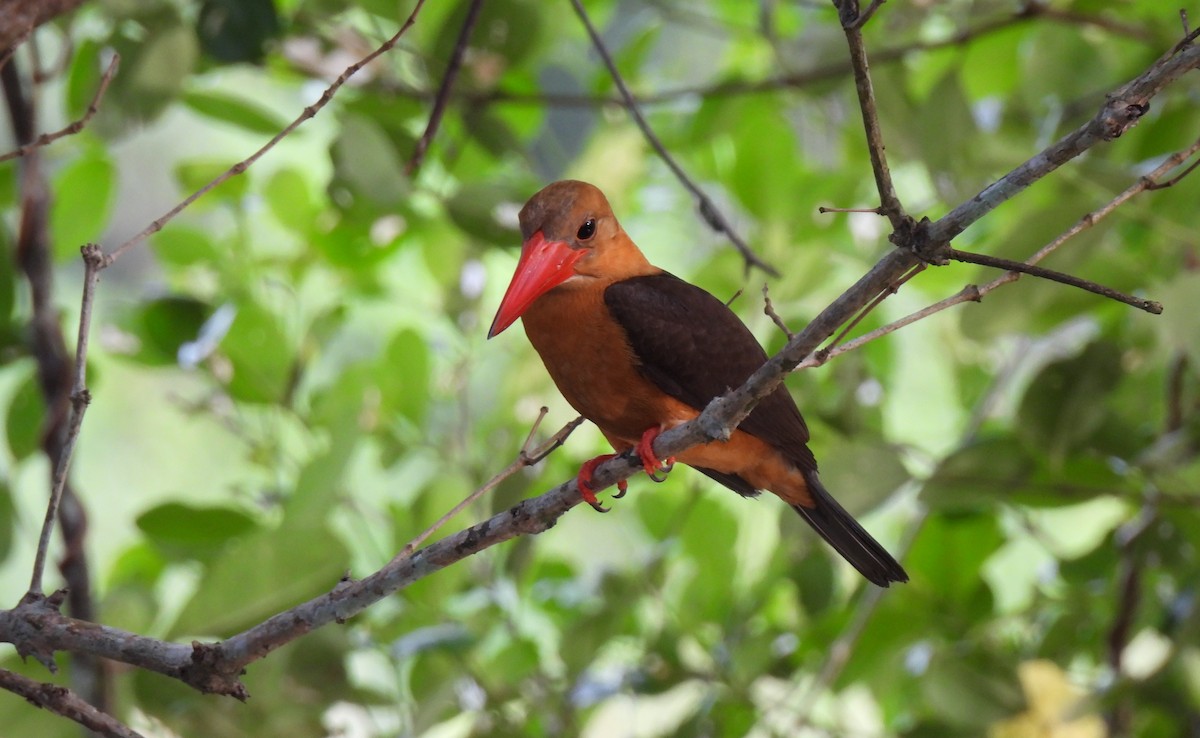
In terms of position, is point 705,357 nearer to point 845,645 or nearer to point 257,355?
point 845,645

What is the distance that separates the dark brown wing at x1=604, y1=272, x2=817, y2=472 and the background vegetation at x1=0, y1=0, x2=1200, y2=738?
33 cm

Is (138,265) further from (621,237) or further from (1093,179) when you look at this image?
(1093,179)

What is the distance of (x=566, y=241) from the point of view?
80.9 inches

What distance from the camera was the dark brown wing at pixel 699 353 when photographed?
6.31ft

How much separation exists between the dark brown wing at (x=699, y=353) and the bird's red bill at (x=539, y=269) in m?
0.11

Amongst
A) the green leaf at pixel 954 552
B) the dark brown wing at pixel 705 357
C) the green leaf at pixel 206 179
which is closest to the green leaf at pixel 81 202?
the green leaf at pixel 206 179

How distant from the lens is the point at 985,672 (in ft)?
8.52

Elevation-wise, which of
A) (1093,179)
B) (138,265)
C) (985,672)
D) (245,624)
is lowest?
(245,624)

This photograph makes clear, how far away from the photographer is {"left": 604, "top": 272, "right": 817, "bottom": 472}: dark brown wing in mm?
1923

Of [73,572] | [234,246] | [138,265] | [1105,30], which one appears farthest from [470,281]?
[138,265]

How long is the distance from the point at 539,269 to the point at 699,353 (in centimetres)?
31

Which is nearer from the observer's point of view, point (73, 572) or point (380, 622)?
point (73, 572)

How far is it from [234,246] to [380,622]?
1078mm

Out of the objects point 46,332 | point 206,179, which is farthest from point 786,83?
point 46,332
